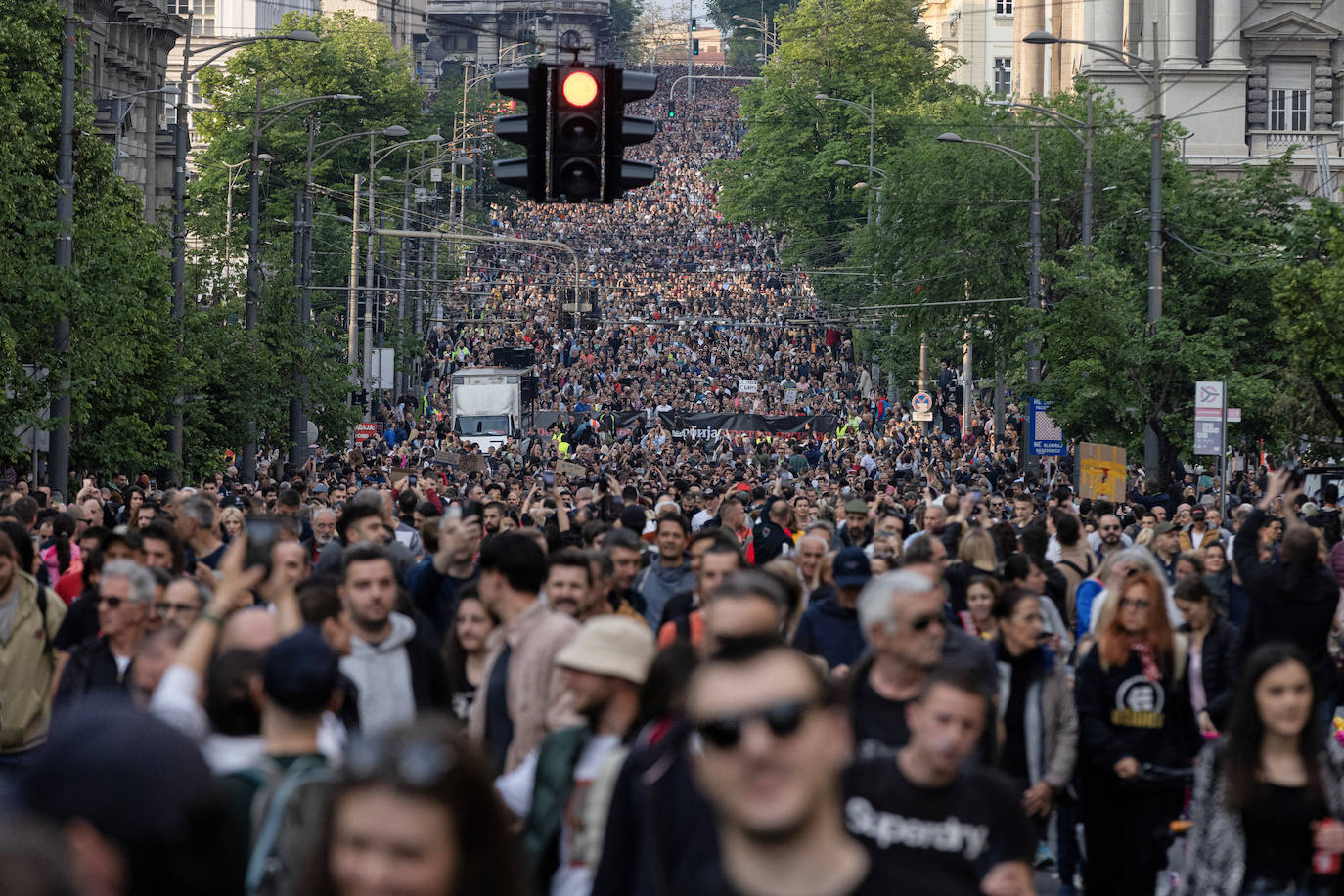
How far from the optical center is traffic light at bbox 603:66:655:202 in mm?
13914

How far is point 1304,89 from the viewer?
72188 mm

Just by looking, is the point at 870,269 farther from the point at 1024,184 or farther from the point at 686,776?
the point at 686,776

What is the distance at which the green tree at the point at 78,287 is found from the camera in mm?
29016

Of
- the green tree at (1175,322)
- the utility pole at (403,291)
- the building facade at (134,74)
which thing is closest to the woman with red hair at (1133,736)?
the green tree at (1175,322)

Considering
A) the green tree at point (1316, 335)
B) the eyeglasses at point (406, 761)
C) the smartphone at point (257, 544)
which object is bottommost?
the eyeglasses at point (406, 761)

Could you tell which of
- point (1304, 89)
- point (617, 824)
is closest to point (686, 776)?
point (617, 824)

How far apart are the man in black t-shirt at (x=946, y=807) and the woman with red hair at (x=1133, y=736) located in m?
3.42

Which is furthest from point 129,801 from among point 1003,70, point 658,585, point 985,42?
point 985,42

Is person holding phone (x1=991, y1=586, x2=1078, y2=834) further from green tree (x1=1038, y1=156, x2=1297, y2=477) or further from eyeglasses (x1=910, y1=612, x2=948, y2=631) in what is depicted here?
green tree (x1=1038, y1=156, x2=1297, y2=477)

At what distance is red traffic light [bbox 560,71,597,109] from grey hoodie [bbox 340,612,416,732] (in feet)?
20.3

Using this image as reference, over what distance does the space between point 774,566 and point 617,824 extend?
578 cm

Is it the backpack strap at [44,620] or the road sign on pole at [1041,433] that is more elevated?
the road sign on pole at [1041,433]

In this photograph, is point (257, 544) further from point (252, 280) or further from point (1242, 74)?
point (1242, 74)

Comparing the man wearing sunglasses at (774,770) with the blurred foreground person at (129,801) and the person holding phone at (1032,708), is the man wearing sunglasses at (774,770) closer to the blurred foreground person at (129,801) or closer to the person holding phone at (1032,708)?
the blurred foreground person at (129,801)
